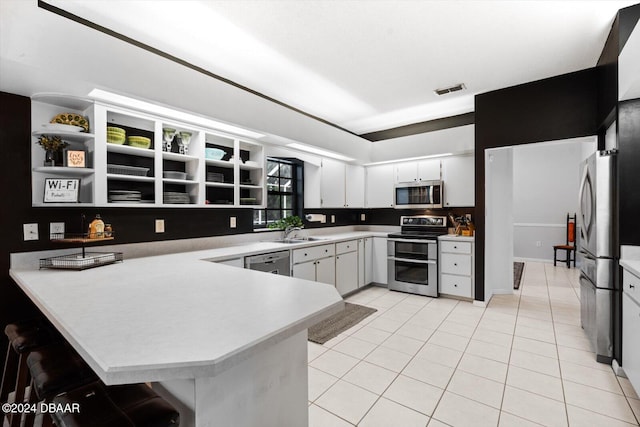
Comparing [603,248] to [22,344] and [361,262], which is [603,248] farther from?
[22,344]

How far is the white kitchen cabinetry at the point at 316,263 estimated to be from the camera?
3559 millimetres

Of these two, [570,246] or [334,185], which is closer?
[334,185]

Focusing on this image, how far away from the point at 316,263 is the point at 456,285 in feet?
6.72

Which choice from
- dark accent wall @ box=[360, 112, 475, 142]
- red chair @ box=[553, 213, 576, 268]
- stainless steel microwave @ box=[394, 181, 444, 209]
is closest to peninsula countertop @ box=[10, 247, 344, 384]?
stainless steel microwave @ box=[394, 181, 444, 209]

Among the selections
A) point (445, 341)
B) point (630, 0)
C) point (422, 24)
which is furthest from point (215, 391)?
point (630, 0)

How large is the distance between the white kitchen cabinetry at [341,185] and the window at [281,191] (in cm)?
40

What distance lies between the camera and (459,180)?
4.48 metres

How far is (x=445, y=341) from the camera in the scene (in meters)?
2.96

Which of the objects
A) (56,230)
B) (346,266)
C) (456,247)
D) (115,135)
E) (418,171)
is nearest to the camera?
(56,230)

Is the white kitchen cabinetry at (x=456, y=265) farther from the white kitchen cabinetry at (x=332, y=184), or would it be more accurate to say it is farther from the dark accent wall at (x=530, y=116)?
the white kitchen cabinetry at (x=332, y=184)

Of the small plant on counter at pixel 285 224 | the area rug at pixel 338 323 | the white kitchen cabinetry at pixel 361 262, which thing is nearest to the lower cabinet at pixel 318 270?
A: the area rug at pixel 338 323

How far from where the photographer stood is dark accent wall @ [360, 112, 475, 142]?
462 centimetres

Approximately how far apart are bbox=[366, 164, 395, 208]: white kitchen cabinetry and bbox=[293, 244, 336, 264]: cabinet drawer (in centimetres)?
156

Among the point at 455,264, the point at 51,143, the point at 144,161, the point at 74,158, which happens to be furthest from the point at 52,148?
the point at 455,264
